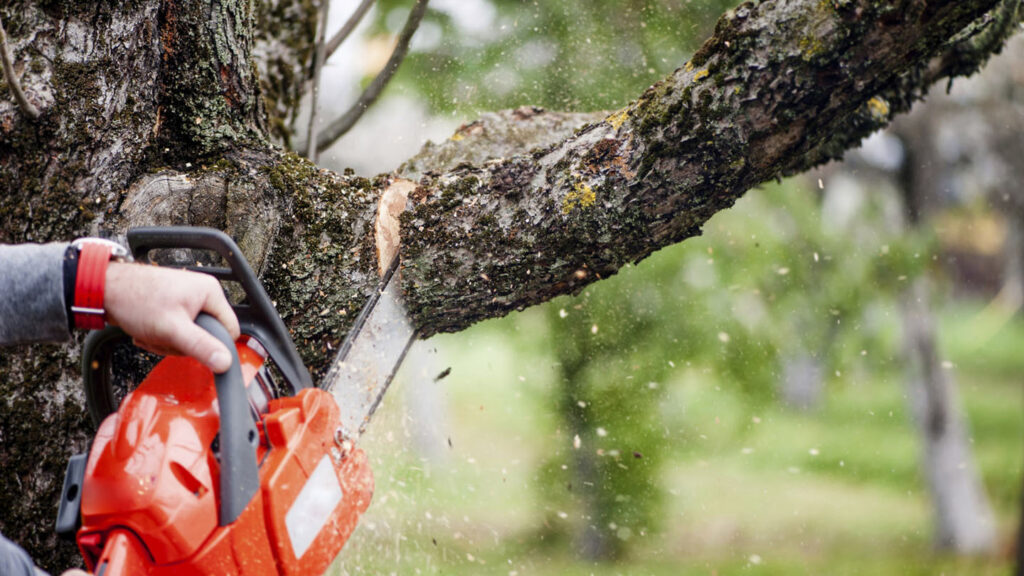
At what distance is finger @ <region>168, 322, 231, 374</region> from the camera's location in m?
0.99

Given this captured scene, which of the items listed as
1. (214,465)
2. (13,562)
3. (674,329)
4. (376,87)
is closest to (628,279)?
(674,329)

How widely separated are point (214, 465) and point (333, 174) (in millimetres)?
740

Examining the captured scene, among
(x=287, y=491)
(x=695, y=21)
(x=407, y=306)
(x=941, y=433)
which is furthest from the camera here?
(x=941, y=433)

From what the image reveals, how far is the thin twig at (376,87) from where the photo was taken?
2264 mm

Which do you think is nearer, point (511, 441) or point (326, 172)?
point (326, 172)

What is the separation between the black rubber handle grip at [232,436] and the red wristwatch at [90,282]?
5.3 inches

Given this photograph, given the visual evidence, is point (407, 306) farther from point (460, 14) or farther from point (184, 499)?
point (460, 14)

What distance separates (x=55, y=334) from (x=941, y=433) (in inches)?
321

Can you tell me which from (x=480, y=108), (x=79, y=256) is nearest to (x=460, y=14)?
(x=480, y=108)

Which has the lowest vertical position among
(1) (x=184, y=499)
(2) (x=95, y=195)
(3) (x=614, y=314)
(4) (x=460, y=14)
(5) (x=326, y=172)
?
(1) (x=184, y=499)

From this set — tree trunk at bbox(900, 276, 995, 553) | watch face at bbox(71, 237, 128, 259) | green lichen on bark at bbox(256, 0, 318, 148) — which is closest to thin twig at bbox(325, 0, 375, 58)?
green lichen on bark at bbox(256, 0, 318, 148)

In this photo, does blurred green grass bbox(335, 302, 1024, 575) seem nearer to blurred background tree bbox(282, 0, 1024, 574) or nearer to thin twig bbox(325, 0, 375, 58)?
blurred background tree bbox(282, 0, 1024, 574)

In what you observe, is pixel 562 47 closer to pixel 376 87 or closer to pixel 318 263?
pixel 376 87

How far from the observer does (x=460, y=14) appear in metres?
4.92
